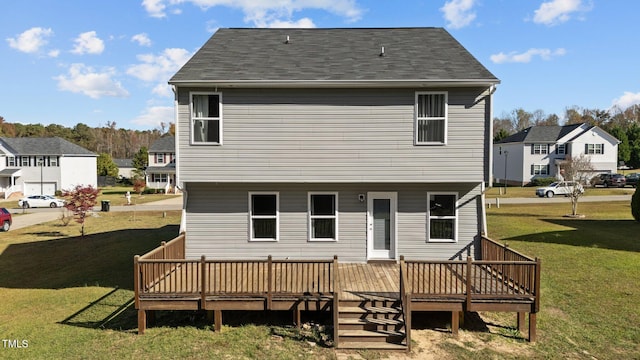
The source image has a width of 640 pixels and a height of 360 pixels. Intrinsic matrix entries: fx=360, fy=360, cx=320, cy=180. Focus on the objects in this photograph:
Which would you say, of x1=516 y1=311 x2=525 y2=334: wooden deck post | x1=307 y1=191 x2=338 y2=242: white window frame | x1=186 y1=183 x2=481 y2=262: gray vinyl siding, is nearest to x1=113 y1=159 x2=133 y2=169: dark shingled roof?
x1=186 y1=183 x2=481 y2=262: gray vinyl siding

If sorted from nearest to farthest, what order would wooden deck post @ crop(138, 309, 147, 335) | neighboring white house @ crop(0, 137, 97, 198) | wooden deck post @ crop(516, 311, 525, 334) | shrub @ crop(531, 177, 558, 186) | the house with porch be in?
1. wooden deck post @ crop(138, 309, 147, 335)
2. wooden deck post @ crop(516, 311, 525, 334)
3. the house with porch
4. neighboring white house @ crop(0, 137, 97, 198)
5. shrub @ crop(531, 177, 558, 186)

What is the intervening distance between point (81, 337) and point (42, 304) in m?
3.06

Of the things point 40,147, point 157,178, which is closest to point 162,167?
point 157,178

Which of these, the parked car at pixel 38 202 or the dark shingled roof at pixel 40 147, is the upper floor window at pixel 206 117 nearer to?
the parked car at pixel 38 202

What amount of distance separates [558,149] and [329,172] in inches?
2018

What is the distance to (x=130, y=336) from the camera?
25.8 feet

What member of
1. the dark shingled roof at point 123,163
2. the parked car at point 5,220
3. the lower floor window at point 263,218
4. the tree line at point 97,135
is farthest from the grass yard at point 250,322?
the tree line at point 97,135

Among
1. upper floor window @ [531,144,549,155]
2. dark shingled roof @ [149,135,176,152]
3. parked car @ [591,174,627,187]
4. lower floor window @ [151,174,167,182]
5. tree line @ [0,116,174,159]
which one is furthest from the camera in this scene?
tree line @ [0,116,174,159]

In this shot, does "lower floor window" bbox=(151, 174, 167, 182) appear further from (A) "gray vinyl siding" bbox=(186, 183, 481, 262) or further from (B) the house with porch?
(A) "gray vinyl siding" bbox=(186, 183, 481, 262)

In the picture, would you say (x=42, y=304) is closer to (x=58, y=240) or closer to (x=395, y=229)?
(x=395, y=229)

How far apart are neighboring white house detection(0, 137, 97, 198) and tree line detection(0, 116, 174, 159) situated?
1455 inches

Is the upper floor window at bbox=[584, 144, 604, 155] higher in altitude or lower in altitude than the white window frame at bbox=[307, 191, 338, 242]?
higher

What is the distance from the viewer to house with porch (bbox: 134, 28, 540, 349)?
8.87 meters

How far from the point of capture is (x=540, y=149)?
49625 mm
